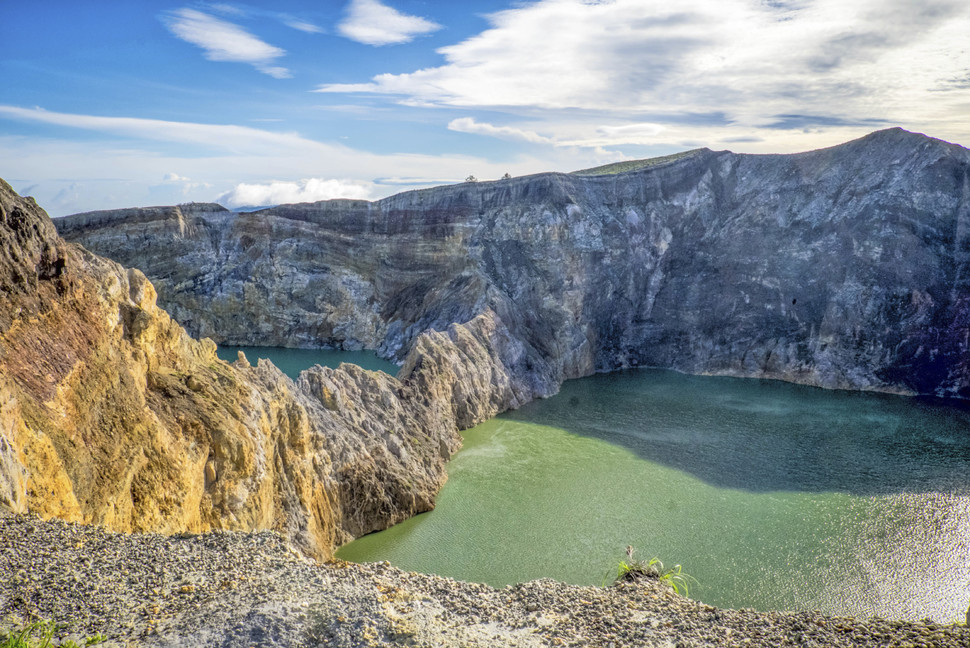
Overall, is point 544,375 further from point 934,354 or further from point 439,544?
point 934,354

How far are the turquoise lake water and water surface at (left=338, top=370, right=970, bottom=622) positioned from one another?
69 mm

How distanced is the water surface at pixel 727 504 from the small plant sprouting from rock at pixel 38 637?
12522mm

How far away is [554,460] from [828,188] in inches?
1316

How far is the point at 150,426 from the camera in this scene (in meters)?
13.7

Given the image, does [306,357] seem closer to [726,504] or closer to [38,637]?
[726,504]

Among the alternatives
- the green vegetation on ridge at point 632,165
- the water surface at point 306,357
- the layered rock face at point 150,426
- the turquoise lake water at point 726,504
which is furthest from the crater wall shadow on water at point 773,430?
the green vegetation on ridge at point 632,165

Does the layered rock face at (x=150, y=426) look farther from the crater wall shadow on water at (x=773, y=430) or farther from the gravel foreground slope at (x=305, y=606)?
the crater wall shadow on water at (x=773, y=430)

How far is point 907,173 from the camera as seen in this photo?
147ft

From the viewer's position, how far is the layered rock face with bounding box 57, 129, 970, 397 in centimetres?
4291

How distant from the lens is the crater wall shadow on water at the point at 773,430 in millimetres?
27109

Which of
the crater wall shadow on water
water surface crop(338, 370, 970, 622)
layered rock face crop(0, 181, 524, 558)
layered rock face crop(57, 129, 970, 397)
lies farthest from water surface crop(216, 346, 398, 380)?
layered rock face crop(0, 181, 524, 558)

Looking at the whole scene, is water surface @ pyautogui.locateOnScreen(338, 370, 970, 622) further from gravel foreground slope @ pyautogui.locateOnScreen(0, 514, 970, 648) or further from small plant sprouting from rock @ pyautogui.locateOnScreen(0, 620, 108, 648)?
small plant sprouting from rock @ pyautogui.locateOnScreen(0, 620, 108, 648)

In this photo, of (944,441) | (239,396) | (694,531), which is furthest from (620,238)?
(239,396)

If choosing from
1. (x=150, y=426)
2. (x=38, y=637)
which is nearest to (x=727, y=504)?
(x=150, y=426)
